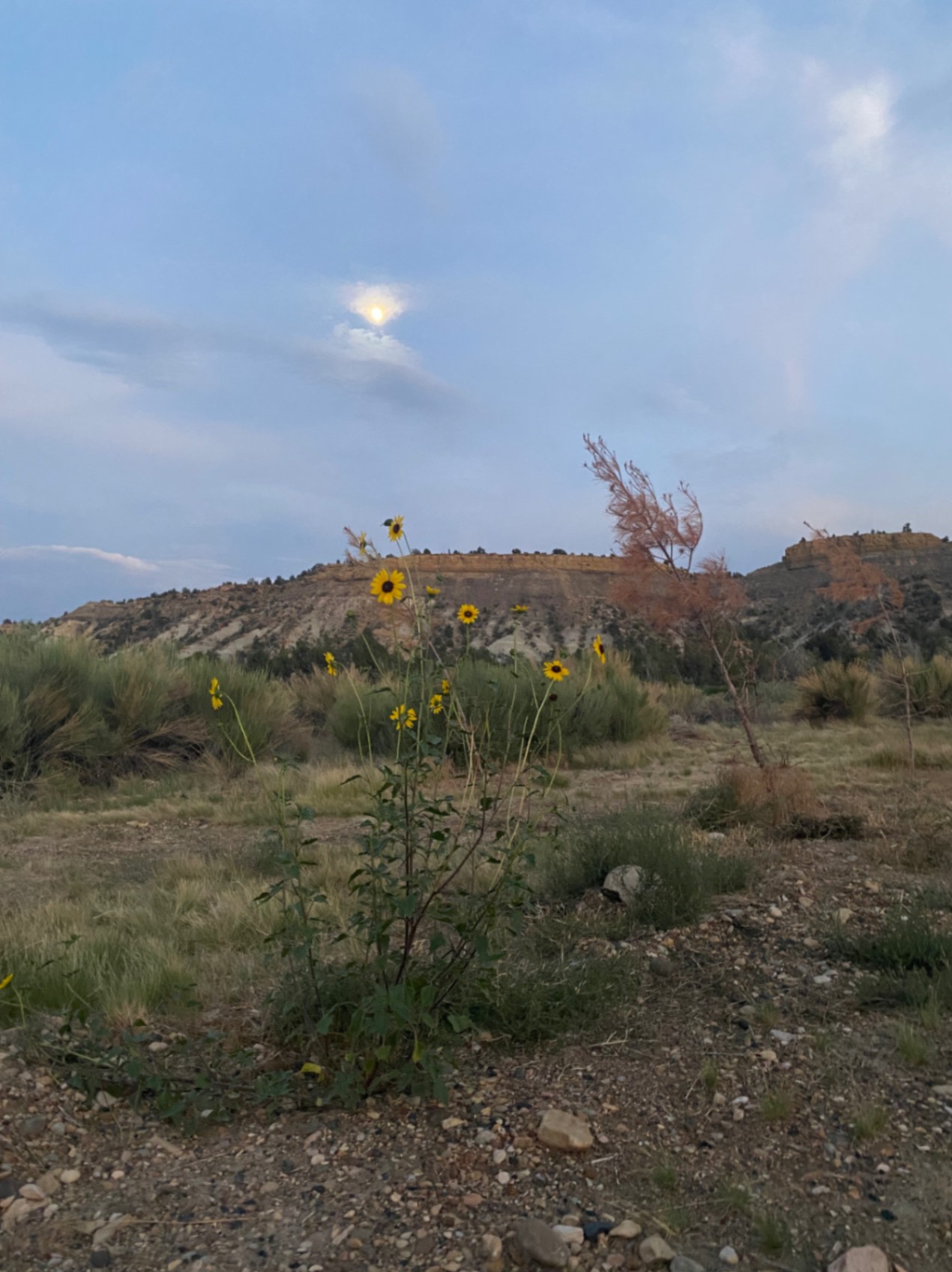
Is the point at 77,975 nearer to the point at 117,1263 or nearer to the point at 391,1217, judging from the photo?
the point at 117,1263

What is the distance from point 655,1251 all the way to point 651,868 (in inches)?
101

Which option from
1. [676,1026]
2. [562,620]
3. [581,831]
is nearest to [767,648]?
→ [581,831]

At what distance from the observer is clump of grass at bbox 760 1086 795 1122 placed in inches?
104

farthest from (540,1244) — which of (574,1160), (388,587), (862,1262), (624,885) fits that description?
(624,885)

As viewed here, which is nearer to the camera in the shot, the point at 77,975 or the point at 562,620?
the point at 77,975

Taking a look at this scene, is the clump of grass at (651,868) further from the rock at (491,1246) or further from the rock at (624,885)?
the rock at (491,1246)

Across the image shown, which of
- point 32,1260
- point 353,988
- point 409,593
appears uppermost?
point 409,593

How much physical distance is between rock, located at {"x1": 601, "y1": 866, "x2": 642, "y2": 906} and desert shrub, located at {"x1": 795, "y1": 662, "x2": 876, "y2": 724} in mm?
11755

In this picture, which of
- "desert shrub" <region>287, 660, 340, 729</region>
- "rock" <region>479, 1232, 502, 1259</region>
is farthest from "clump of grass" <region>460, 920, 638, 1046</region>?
"desert shrub" <region>287, 660, 340, 729</region>

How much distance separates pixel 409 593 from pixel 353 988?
1.35 m

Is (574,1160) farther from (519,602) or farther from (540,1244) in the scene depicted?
(519,602)

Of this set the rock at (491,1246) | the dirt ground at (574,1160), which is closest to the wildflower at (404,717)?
the dirt ground at (574,1160)

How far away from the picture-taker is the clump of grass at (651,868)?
169 inches

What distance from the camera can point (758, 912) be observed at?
4363 mm
